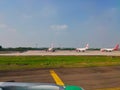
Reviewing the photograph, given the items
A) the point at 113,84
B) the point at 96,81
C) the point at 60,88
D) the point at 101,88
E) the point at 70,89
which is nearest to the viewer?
the point at 70,89

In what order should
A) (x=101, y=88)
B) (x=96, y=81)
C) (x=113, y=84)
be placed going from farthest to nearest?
(x=96, y=81) → (x=113, y=84) → (x=101, y=88)

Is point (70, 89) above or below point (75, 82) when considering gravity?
above

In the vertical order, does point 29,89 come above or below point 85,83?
above

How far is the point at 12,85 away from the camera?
4219mm

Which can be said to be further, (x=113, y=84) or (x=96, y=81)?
(x=96, y=81)

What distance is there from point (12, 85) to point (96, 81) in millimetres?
6849

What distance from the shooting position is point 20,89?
408 centimetres

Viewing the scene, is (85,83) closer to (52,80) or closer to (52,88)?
(52,80)

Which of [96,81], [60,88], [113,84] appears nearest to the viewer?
[60,88]

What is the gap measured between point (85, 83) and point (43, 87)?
6.16m

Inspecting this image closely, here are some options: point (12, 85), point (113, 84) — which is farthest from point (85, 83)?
point (12, 85)

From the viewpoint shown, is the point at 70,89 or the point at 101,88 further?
the point at 101,88

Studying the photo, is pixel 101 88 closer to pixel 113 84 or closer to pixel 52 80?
pixel 113 84

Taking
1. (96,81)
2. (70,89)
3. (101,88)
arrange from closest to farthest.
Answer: (70,89)
(101,88)
(96,81)
